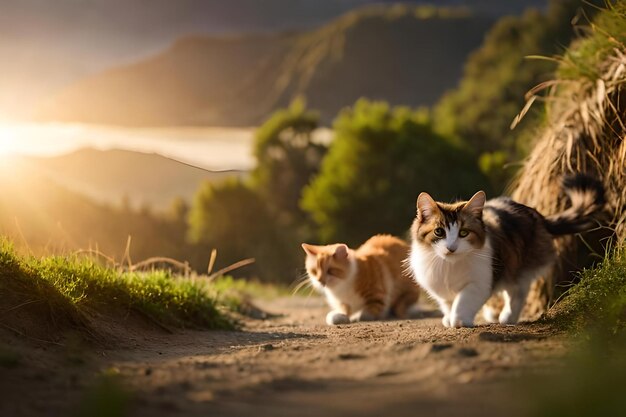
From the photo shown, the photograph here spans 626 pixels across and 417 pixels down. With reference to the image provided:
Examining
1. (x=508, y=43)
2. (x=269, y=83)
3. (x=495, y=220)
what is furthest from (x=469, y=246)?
(x=269, y=83)

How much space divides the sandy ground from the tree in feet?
86.1

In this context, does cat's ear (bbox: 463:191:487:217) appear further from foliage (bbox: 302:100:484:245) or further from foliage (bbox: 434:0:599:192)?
foliage (bbox: 434:0:599:192)

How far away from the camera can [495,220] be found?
5.60 m

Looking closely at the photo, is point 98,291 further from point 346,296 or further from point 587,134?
point 587,134

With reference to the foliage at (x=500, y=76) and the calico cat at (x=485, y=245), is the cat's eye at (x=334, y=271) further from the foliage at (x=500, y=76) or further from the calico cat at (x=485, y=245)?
the foliage at (x=500, y=76)

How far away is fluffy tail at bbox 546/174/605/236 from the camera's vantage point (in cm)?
576

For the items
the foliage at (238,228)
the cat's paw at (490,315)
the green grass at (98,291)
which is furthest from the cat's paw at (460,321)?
the foliage at (238,228)

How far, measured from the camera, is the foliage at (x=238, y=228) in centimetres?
2572

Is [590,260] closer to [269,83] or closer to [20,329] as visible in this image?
[20,329]

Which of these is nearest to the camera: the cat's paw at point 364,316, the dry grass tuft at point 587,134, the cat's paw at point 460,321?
the cat's paw at point 460,321

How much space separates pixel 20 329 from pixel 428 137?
74.5 feet

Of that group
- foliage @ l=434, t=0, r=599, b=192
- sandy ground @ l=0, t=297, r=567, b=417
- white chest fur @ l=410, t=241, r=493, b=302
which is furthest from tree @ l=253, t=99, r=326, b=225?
sandy ground @ l=0, t=297, r=567, b=417

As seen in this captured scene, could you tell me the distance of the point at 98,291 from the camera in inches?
221

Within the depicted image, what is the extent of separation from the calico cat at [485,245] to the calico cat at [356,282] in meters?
1.33
